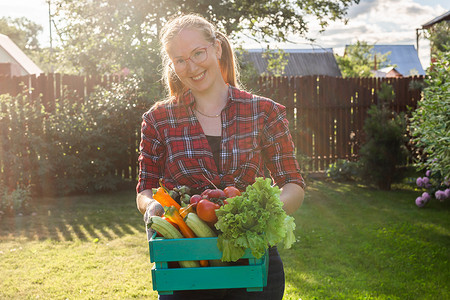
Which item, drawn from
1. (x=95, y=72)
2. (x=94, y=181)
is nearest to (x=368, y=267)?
(x=94, y=181)

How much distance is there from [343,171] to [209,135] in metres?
9.15

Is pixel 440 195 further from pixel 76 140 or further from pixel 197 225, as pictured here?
pixel 197 225

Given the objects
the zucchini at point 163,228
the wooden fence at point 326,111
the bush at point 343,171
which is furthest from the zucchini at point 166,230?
the wooden fence at point 326,111

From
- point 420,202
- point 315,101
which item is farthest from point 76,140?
point 420,202

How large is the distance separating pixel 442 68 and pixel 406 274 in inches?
95.9

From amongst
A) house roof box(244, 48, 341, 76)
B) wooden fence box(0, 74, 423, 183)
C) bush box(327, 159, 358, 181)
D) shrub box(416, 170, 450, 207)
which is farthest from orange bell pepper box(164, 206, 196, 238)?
house roof box(244, 48, 341, 76)

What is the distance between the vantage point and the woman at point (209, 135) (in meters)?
2.44

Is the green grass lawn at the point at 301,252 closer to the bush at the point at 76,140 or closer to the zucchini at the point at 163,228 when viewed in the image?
the bush at the point at 76,140

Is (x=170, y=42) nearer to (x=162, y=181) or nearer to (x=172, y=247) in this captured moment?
(x=162, y=181)

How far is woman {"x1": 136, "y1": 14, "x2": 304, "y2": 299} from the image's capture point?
2.44m

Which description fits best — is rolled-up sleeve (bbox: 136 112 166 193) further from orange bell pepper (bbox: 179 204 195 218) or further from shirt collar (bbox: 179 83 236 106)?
orange bell pepper (bbox: 179 204 195 218)

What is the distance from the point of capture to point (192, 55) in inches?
96.7

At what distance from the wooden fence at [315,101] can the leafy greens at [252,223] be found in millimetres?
9302

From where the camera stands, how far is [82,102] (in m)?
11.1
